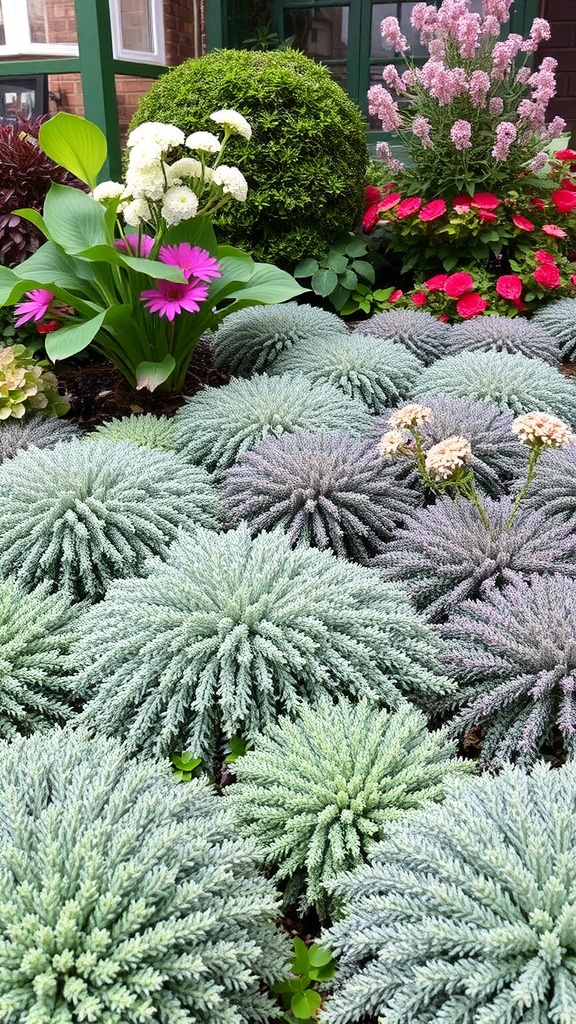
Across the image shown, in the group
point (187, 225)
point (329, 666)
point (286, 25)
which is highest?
point (286, 25)

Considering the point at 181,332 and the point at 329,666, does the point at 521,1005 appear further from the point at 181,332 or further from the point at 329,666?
the point at 181,332

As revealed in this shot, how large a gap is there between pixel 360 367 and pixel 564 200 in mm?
2018

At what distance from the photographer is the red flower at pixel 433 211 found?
3854 millimetres

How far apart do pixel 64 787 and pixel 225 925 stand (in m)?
0.32

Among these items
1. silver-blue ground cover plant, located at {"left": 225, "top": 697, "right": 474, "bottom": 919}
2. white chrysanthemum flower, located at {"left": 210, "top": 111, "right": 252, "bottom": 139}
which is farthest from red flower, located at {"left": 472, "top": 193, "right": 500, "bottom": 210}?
silver-blue ground cover plant, located at {"left": 225, "top": 697, "right": 474, "bottom": 919}

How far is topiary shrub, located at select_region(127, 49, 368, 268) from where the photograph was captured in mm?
3607

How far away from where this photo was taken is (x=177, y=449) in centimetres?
260

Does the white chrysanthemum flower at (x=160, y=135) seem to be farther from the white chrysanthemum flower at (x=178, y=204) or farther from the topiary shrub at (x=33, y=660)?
the topiary shrub at (x=33, y=660)

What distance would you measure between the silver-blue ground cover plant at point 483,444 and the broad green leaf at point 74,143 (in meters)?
1.46

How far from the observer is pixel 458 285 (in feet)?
12.4

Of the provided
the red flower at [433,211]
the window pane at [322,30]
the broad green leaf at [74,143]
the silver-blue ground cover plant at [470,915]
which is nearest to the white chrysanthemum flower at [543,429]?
the silver-blue ground cover plant at [470,915]

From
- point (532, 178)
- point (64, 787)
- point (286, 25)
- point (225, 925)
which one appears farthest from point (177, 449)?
Answer: point (286, 25)

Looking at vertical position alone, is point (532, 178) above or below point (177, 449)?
above

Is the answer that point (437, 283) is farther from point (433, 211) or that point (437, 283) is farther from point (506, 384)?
point (506, 384)
